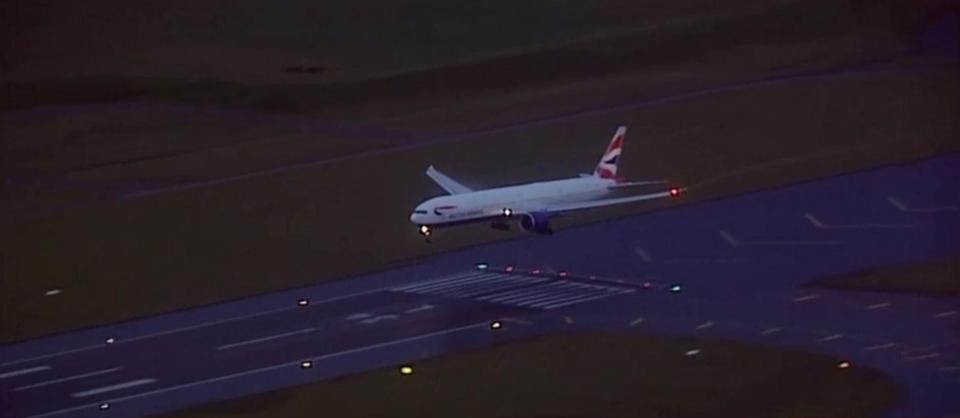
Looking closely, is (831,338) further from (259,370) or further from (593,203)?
(259,370)

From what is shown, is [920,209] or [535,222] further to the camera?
[920,209]

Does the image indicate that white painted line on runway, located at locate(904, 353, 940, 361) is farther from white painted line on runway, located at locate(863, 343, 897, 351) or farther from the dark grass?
the dark grass

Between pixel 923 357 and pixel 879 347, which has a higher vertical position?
pixel 879 347

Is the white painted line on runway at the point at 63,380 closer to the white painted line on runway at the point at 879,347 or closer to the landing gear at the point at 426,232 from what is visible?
the landing gear at the point at 426,232

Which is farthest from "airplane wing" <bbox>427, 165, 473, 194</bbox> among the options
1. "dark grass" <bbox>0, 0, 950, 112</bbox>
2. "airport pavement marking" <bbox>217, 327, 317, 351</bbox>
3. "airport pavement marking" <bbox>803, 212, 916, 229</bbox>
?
"airport pavement marking" <bbox>803, 212, 916, 229</bbox>

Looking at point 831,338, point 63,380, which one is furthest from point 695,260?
point 63,380

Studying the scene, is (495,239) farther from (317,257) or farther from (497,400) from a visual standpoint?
(497,400)
